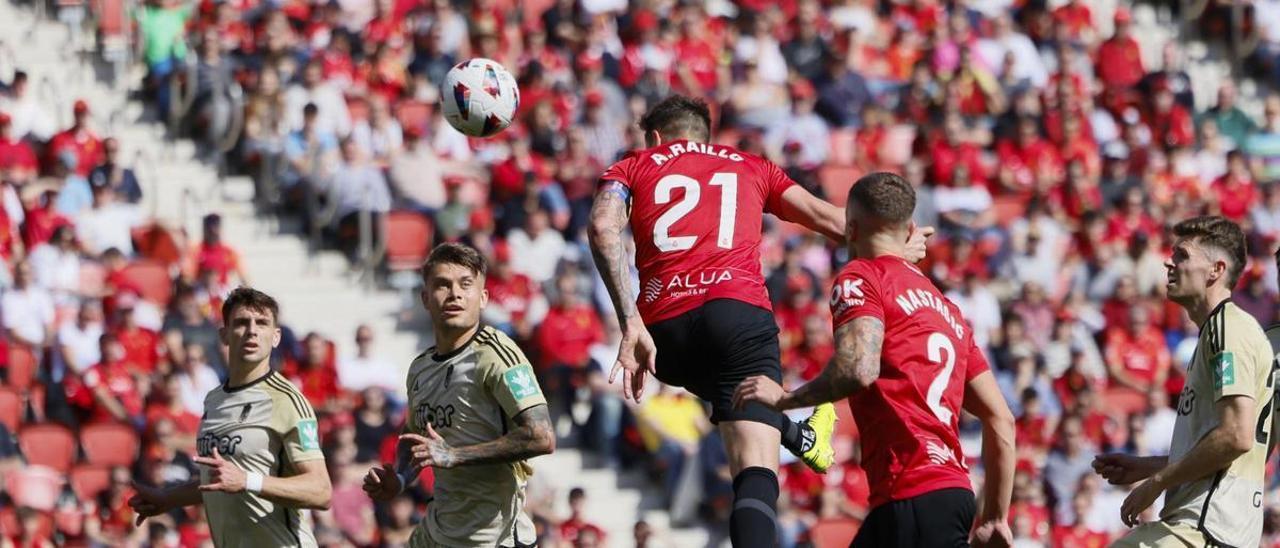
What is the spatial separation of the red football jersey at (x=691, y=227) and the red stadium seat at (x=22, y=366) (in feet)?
24.9

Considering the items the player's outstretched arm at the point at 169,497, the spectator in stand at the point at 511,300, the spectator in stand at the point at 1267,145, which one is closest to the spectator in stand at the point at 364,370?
the spectator in stand at the point at 511,300

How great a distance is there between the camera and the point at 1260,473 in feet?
29.7

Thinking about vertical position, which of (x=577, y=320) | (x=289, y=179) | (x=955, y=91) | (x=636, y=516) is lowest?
(x=636, y=516)

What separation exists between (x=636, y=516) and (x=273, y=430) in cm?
691

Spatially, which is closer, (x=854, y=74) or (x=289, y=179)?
(x=289, y=179)

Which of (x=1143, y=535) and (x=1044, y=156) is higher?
(x=1044, y=156)

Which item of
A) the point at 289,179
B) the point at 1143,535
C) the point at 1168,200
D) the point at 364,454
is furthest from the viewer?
the point at 1168,200

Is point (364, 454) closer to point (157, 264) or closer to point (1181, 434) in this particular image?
point (157, 264)

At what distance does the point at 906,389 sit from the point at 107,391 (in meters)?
9.02

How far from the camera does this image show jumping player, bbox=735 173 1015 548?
8125 mm

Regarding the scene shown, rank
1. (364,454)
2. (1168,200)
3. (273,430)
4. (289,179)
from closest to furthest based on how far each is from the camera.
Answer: (273,430), (364,454), (289,179), (1168,200)

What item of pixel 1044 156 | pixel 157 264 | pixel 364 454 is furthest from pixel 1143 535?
pixel 1044 156

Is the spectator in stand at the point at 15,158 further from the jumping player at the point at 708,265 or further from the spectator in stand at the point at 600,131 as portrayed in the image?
the jumping player at the point at 708,265

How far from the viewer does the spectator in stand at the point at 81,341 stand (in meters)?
16.2
